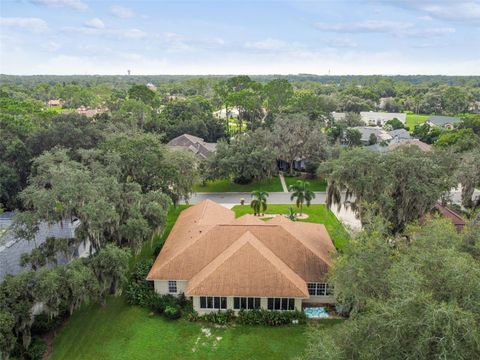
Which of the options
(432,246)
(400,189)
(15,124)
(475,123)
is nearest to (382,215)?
(400,189)

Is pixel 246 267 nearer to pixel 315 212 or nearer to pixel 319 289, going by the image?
pixel 319 289

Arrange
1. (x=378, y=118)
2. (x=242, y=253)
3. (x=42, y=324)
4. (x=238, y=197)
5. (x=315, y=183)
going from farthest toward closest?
(x=378, y=118)
(x=315, y=183)
(x=238, y=197)
(x=242, y=253)
(x=42, y=324)

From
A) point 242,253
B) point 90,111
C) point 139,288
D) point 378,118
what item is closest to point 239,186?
point 242,253

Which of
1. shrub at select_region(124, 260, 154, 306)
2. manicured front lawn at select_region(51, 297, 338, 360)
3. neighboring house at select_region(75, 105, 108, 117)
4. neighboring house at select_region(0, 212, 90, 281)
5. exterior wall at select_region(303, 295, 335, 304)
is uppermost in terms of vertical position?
neighboring house at select_region(75, 105, 108, 117)

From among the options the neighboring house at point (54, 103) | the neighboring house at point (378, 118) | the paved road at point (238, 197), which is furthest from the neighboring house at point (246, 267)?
the neighboring house at point (54, 103)

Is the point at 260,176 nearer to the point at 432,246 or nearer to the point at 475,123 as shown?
the point at 432,246

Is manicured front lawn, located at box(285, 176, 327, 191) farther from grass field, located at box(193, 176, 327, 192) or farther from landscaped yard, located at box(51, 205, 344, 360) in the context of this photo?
landscaped yard, located at box(51, 205, 344, 360)

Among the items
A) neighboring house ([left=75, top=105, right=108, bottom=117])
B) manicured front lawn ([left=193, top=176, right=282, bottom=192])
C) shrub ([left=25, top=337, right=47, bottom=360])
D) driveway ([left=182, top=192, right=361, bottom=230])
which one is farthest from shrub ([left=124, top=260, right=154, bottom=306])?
neighboring house ([left=75, top=105, right=108, bottom=117])
